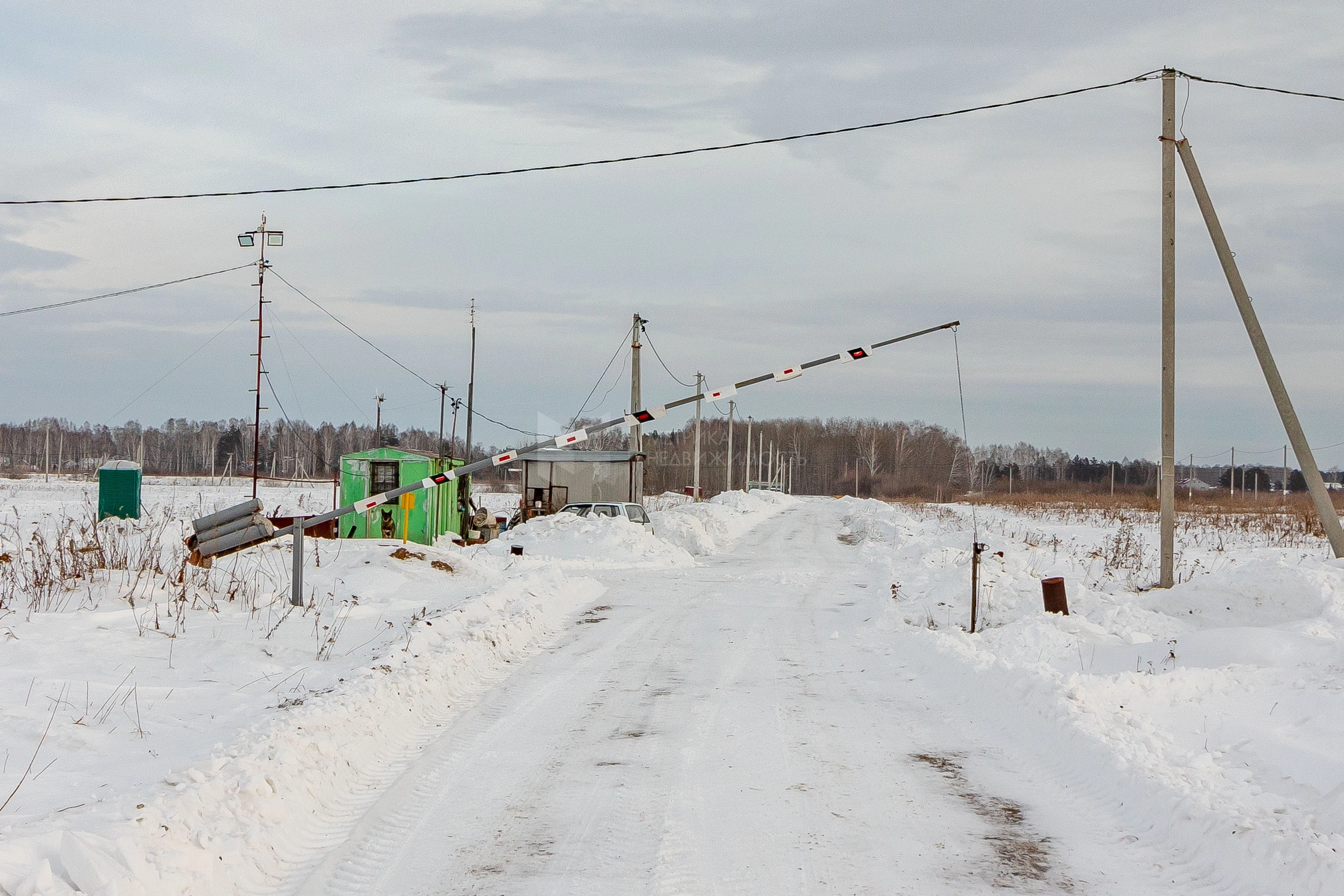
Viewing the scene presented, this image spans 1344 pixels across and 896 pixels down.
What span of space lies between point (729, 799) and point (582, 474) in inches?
1548

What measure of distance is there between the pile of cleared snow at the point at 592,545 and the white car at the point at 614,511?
1703mm

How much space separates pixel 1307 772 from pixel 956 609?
8.27m

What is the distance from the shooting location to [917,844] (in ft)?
17.1

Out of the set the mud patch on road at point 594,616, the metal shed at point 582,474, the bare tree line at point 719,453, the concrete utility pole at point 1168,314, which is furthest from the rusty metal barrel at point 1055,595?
the bare tree line at point 719,453

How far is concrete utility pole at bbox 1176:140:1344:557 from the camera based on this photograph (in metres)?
13.5

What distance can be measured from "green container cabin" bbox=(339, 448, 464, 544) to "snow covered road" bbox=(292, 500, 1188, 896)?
1436cm

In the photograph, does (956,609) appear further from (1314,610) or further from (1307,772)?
(1307,772)

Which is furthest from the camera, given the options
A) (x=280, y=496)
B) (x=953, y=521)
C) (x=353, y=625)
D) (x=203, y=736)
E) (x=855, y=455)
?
(x=855, y=455)

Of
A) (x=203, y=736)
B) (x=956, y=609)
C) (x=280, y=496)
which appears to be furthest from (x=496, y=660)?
(x=280, y=496)

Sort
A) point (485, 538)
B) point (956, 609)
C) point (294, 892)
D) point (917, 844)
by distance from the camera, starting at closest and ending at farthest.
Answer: point (294, 892) < point (917, 844) < point (956, 609) < point (485, 538)

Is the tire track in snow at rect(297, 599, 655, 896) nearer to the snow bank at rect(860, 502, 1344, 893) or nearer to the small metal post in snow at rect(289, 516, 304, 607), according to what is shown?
the snow bank at rect(860, 502, 1344, 893)

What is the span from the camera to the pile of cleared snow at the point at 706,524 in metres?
30.4

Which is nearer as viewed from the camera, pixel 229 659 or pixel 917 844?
pixel 917 844

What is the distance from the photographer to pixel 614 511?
29.1 metres
